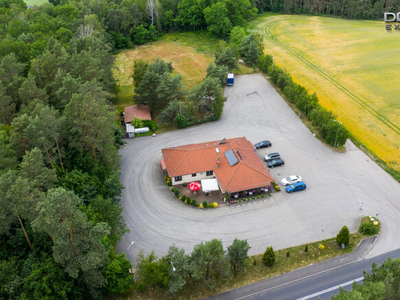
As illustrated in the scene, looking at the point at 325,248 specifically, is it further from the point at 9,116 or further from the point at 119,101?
the point at 119,101

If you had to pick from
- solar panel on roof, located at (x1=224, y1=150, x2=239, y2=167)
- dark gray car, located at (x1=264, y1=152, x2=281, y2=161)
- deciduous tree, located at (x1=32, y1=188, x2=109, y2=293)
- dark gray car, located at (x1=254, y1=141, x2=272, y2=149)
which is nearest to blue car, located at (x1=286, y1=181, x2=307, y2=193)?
dark gray car, located at (x1=264, y1=152, x2=281, y2=161)

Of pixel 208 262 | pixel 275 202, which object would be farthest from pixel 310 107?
pixel 208 262

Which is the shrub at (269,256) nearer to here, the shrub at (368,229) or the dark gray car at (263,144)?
the shrub at (368,229)

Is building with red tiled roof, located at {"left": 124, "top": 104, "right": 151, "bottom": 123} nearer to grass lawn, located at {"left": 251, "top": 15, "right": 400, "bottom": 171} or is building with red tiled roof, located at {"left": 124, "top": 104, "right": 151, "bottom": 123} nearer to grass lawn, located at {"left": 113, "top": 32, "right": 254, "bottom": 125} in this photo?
grass lawn, located at {"left": 113, "top": 32, "right": 254, "bottom": 125}

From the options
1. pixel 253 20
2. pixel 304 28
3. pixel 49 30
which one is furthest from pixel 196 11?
pixel 49 30

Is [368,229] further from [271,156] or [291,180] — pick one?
[271,156]

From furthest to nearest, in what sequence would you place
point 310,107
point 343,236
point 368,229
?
1. point 310,107
2. point 368,229
3. point 343,236
